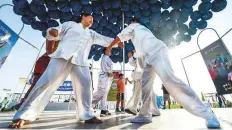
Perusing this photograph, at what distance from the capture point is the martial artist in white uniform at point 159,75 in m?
2.12

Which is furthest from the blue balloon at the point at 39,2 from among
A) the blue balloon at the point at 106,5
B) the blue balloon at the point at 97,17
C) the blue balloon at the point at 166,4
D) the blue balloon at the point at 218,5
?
the blue balloon at the point at 218,5

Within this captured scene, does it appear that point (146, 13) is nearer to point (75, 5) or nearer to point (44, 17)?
point (75, 5)

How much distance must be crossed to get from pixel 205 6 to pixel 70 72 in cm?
407

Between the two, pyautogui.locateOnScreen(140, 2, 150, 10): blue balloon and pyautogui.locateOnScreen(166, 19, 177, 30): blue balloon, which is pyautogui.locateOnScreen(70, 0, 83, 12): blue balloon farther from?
pyautogui.locateOnScreen(166, 19, 177, 30): blue balloon

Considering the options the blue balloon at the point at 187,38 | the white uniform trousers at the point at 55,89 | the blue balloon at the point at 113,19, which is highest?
the blue balloon at the point at 113,19

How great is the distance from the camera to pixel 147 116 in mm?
2643

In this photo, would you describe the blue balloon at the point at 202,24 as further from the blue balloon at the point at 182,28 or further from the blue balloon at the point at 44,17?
the blue balloon at the point at 44,17

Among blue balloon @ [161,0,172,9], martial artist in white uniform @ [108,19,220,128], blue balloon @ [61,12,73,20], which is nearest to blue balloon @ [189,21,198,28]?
blue balloon @ [161,0,172,9]

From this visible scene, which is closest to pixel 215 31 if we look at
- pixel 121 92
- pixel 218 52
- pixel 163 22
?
pixel 218 52

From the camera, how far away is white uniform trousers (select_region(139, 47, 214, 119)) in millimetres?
2117

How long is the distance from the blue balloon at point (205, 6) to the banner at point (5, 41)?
476 centimetres

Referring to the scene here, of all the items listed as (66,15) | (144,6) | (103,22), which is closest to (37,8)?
(66,15)

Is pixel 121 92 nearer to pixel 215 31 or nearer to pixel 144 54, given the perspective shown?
pixel 215 31

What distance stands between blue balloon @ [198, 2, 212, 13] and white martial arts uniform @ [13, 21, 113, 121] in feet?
11.8
